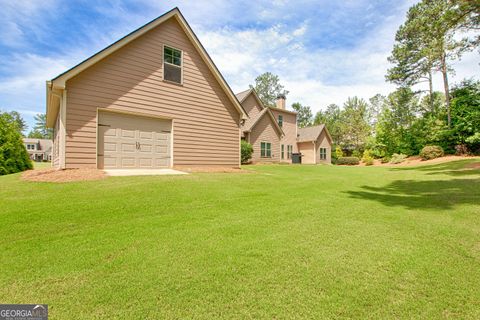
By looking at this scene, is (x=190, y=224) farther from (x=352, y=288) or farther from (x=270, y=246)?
(x=352, y=288)

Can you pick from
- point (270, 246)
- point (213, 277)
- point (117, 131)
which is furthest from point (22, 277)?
point (117, 131)

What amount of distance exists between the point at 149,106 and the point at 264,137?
13718mm

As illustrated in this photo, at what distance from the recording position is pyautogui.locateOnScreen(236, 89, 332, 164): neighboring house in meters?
21.3

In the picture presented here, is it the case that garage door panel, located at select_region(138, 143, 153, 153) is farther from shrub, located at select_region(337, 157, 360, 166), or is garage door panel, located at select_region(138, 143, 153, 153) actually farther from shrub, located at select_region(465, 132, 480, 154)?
shrub, located at select_region(337, 157, 360, 166)

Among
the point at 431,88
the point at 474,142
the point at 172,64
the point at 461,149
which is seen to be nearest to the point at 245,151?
the point at 172,64

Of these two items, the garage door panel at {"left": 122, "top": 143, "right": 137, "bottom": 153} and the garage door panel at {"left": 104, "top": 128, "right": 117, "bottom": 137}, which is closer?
the garage door panel at {"left": 104, "top": 128, "right": 117, "bottom": 137}

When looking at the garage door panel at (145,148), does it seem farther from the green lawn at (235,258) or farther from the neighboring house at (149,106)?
the green lawn at (235,258)

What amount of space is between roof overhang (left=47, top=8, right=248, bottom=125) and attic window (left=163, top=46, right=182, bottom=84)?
1011 millimetres

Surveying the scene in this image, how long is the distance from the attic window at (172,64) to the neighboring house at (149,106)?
0.14ft

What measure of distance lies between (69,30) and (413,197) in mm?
15224

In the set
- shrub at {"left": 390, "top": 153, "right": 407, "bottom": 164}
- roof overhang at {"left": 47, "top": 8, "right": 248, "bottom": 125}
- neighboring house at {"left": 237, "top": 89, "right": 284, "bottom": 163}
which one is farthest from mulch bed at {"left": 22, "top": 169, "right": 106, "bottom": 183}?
shrub at {"left": 390, "top": 153, "right": 407, "bottom": 164}

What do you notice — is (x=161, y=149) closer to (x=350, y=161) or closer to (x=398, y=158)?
(x=398, y=158)

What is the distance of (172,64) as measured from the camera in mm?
10328

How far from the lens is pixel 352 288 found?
81.4 inches
